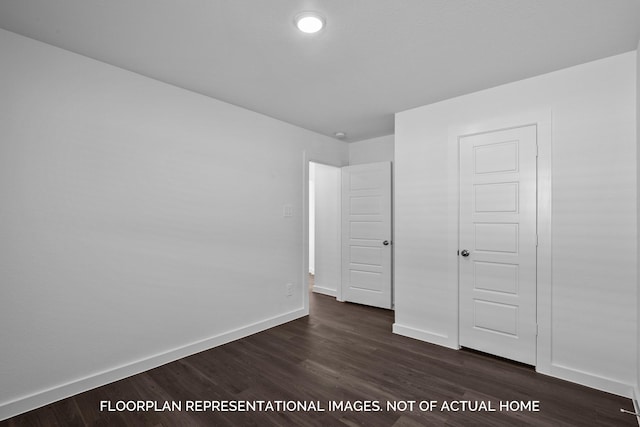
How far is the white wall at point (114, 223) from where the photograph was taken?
6.63ft


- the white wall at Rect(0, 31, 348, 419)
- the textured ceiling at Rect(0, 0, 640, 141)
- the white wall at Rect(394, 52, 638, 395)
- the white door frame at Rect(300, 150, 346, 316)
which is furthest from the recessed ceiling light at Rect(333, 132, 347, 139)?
the white wall at Rect(394, 52, 638, 395)

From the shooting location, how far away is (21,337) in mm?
2018

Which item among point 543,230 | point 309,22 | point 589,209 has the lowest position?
point 543,230

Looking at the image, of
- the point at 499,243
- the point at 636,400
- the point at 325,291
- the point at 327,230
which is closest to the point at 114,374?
the point at 325,291

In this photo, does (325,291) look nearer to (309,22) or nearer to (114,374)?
(114,374)

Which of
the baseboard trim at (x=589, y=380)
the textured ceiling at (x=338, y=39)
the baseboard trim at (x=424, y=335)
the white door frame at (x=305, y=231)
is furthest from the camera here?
the white door frame at (x=305, y=231)

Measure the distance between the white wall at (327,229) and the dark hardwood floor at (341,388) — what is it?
1.73 metres

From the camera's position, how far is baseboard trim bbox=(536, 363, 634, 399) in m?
2.19

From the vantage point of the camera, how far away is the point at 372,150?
184 inches

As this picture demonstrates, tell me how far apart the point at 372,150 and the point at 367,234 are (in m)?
1.31

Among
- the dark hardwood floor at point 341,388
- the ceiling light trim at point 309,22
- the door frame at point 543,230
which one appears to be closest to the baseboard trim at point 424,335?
the dark hardwood floor at point 341,388

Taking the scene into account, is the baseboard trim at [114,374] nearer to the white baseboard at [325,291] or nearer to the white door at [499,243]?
the white baseboard at [325,291]

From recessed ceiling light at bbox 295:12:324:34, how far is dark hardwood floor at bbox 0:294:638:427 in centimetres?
250

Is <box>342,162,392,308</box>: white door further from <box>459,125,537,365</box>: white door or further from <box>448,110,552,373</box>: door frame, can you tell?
<box>448,110,552,373</box>: door frame
